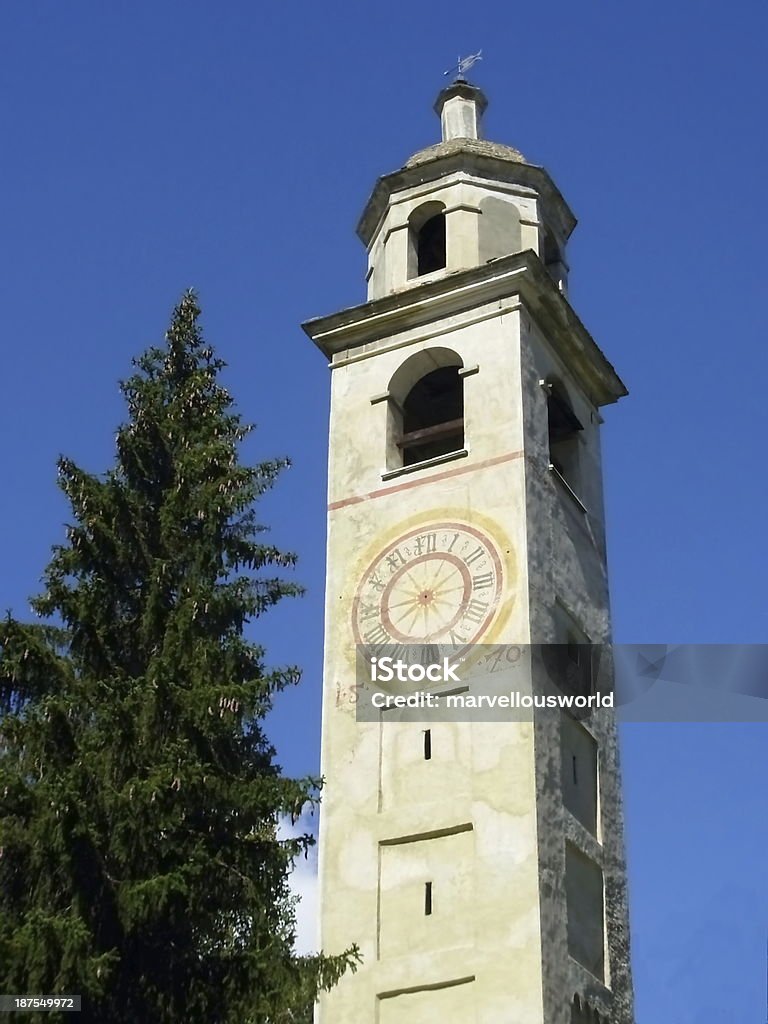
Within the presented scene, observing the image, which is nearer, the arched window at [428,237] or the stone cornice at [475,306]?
the stone cornice at [475,306]

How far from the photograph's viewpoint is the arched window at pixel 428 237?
25.6 meters

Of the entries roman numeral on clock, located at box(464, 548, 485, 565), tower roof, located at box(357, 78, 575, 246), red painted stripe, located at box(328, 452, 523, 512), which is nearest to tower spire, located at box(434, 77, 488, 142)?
tower roof, located at box(357, 78, 575, 246)

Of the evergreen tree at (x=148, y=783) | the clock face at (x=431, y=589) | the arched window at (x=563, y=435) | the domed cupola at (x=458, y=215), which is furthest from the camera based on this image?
the domed cupola at (x=458, y=215)

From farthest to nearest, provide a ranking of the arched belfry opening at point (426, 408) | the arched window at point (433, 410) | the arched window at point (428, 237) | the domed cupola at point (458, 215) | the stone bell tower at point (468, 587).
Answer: the arched window at point (428, 237), the domed cupola at point (458, 215), the arched window at point (433, 410), the arched belfry opening at point (426, 408), the stone bell tower at point (468, 587)

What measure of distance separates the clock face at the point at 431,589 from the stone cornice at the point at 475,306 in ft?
12.2

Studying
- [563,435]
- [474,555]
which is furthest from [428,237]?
[474,555]

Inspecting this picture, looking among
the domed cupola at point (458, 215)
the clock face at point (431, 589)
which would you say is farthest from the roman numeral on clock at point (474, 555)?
the domed cupola at point (458, 215)

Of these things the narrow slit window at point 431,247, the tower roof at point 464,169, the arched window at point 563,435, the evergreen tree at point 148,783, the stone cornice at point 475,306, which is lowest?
the evergreen tree at point 148,783

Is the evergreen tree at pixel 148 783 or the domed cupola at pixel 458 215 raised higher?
the domed cupola at pixel 458 215

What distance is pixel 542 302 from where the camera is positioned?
23875 mm

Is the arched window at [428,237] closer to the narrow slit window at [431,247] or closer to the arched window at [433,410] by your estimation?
the narrow slit window at [431,247]

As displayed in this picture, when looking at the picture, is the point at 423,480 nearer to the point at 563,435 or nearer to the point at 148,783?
the point at 563,435

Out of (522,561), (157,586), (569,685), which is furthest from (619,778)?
(157,586)

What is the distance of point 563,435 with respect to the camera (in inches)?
966
